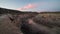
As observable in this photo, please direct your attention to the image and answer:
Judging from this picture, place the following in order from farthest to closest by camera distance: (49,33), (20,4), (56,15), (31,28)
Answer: (20,4) → (56,15) → (31,28) → (49,33)

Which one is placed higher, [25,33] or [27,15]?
[27,15]

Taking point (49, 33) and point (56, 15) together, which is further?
point (56, 15)

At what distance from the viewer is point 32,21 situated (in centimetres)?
127

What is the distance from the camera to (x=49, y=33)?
3.46 feet

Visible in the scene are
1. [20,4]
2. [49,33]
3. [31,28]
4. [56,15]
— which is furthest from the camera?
[20,4]

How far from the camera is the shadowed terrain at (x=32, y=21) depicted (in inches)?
44.0

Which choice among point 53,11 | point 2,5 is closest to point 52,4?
point 53,11

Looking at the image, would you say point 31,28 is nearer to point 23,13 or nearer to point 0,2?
point 23,13

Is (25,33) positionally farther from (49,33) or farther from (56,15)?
(56,15)

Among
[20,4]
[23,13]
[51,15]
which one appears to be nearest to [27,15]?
[23,13]

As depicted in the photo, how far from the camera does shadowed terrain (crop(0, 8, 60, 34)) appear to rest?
1119 millimetres

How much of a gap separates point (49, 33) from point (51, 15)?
0.30 meters

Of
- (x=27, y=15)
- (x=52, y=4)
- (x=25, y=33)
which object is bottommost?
(x=25, y=33)

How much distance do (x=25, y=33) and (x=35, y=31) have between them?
11 cm
